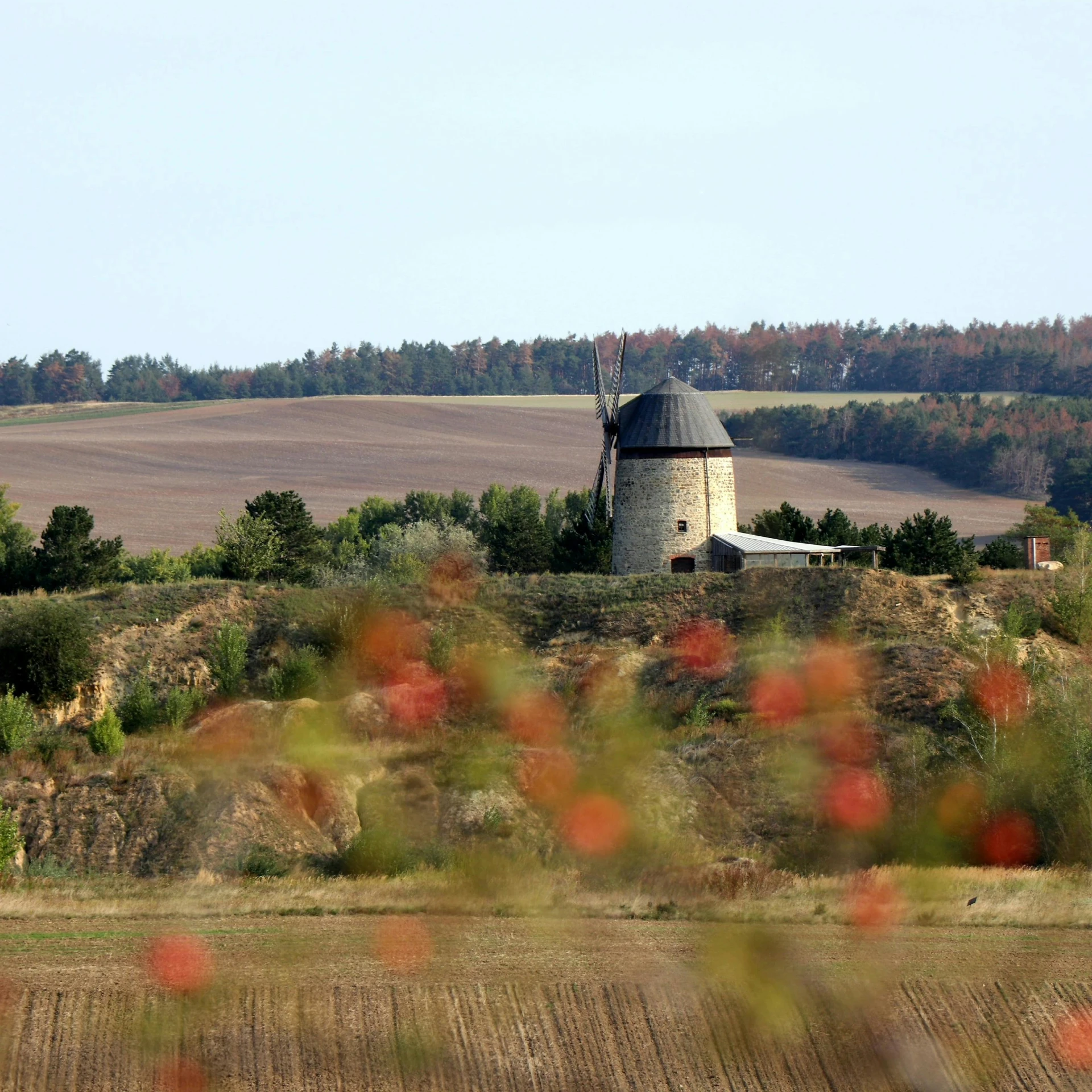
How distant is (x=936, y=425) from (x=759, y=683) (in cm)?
8549

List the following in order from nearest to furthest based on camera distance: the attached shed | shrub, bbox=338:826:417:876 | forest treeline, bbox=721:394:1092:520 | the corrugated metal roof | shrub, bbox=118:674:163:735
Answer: shrub, bbox=338:826:417:876 → shrub, bbox=118:674:163:735 → the attached shed → the corrugated metal roof → forest treeline, bbox=721:394:1092:520

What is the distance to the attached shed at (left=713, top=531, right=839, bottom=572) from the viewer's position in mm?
45969

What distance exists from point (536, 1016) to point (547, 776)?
12894 millimetres

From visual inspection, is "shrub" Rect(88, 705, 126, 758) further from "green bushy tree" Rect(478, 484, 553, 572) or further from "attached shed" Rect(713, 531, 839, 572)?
"green bushy tree" Rect(478, 484, 553, 572)

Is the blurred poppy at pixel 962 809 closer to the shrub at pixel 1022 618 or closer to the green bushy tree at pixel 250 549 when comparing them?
the shrub at pixel 1022 618

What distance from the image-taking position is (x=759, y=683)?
37531mm

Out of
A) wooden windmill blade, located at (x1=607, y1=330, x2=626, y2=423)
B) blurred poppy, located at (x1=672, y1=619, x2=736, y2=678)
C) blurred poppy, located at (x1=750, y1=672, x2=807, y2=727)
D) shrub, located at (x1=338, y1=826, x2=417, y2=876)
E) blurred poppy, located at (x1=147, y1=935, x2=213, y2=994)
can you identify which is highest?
wooden windmill blade, located at (x1=607, y1=330, x2=626, y2=423)

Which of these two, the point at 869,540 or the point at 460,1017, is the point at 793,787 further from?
the point at 869,540

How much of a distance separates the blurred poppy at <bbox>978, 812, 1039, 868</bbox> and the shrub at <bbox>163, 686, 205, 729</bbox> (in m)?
21.1

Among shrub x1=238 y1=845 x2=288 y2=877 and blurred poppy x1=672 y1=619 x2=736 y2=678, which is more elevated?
blurred poppy x1=672 y1=619 x2=736 y2=678

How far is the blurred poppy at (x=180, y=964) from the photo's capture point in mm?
20797

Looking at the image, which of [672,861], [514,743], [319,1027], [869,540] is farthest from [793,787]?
[869,540]

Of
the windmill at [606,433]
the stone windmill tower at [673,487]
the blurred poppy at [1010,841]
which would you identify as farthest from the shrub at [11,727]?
the windmill at [606,433]

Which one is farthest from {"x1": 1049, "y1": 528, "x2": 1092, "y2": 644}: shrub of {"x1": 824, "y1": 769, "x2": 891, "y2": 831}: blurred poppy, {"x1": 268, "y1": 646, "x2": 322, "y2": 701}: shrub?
{"x1": 268, "y1": 646, "x2": 322, "y2": 701}: shrub
